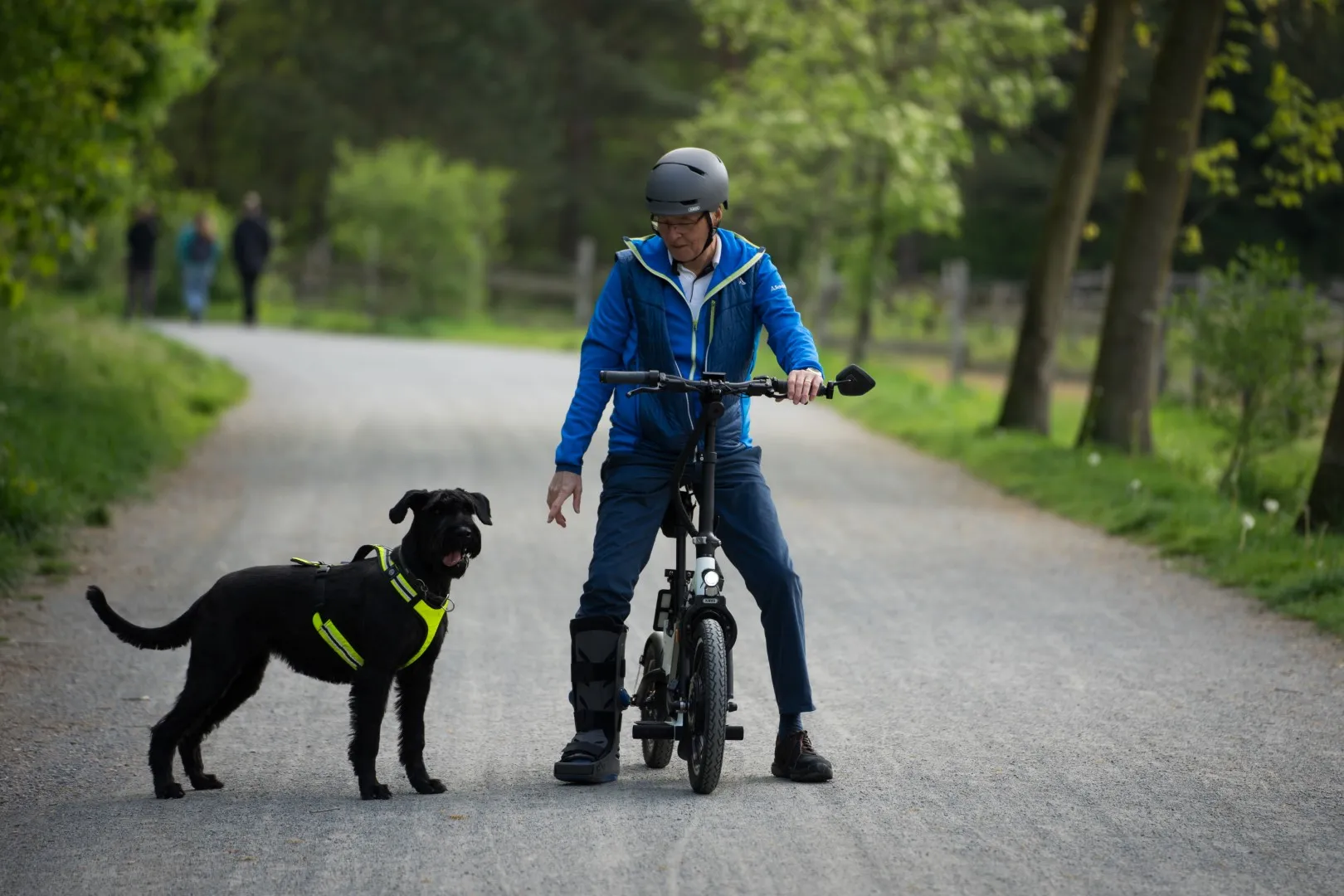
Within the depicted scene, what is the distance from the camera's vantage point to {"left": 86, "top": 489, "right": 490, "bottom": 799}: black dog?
5.94 metres

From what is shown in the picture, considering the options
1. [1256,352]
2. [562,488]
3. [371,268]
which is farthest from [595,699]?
[371,268]

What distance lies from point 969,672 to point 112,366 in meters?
12.6

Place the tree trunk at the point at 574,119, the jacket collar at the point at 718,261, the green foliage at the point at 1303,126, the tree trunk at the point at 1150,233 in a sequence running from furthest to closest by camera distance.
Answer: the tree trunk at the point at 574,119 < the tree trunk at the point at 1150,233 < the green foliage at the point at 1303,126 < the jacket collar at the point at 718,261

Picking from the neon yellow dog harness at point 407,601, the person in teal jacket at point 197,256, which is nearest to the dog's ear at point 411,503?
the neon yellow dog harness at point 407,601

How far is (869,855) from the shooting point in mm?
5395

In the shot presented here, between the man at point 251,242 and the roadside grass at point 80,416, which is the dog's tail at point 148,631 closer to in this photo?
the roadside grass at point 80,416

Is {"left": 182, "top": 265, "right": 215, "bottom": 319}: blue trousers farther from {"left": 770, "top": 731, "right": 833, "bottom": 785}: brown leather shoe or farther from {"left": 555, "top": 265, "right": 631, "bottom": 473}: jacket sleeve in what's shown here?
{"left": 770, "top": 731, "right": 833, "bottom": 785}: brown leather shoe

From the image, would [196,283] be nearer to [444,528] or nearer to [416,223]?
[416,223]

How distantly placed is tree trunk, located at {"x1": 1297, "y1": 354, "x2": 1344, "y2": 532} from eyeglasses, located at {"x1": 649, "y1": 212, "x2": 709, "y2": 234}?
719cm

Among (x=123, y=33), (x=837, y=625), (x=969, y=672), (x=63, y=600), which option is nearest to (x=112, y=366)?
(x=123, y=33)

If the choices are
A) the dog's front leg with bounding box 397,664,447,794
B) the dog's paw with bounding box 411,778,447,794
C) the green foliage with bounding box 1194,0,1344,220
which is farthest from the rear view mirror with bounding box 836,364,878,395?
the green foliage with bounding box 1194,0,1344,220

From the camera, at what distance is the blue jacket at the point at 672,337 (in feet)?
19.9

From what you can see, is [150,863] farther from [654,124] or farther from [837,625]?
[654,124]

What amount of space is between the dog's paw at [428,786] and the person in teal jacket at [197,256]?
94.8 feet
